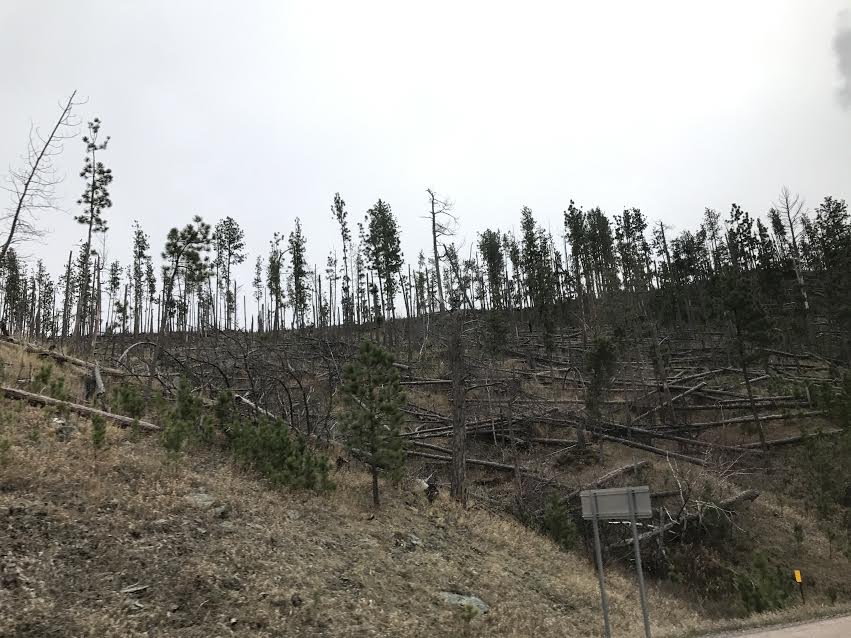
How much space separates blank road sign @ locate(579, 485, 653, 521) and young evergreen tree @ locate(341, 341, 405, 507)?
628 cm

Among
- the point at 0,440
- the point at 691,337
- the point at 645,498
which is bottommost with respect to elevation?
the point at 645,498

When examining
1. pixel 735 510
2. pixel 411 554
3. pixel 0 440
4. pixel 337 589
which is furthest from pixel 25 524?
→ pixel 735 510

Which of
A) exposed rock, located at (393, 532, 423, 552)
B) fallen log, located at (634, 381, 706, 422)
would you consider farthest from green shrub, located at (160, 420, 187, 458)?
fallen log, located at (634, 381, 706, 422)

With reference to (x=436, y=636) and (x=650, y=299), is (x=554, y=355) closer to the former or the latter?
(x=650, y=299)

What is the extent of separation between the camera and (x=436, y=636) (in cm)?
912

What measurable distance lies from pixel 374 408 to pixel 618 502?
7.19 metres

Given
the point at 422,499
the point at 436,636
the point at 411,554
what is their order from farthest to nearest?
the point at 422,499 < the point at 411,554 < the point at 436,636

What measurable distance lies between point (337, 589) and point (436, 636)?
6.52 ft

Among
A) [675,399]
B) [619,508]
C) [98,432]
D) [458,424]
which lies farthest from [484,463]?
[98,432]

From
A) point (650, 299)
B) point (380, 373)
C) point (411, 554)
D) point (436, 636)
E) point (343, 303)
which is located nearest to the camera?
point (436, 636)

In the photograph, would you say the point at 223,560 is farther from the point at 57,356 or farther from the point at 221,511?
the point at 57,356

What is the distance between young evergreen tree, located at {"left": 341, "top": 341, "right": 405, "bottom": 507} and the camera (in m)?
14.4

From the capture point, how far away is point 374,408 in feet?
47.5

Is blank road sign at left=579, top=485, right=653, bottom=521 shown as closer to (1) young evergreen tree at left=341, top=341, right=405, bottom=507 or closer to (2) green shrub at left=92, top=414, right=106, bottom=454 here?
(1) young evergreen tree at left=341, top=341, right=405, bottom=507
